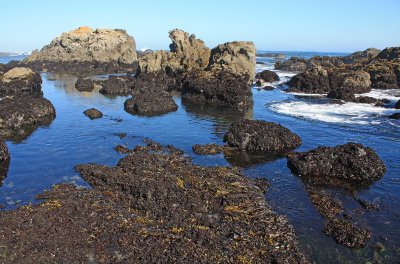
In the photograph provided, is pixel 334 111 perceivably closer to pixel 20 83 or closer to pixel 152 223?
pixel 152 223

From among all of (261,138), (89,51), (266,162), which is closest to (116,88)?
(261,138)

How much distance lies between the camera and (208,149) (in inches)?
1096

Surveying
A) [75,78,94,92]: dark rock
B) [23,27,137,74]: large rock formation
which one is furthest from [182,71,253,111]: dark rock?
[23,27,137,74]: large rock formation

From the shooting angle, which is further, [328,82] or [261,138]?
[328,82]

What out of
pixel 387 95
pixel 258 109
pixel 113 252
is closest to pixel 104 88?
pixel 258 109

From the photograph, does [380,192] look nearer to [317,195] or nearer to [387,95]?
[317,195]

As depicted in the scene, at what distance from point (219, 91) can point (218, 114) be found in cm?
791

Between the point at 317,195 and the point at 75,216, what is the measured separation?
12.7 metres

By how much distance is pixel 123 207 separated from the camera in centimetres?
1798

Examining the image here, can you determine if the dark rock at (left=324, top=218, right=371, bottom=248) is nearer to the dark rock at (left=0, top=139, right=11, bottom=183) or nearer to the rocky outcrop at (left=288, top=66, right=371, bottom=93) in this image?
the dark rock at (left=0, top=139, right=11, bottom=183)

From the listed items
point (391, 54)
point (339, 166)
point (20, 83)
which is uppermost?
point (391, 54)

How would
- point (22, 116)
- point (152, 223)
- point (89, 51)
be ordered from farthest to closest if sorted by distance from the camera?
point (89, 51)
point (22, 116)
point (152, 223)

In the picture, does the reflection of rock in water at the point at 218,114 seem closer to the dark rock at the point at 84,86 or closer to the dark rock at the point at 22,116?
the dark rock at the point at 22,116

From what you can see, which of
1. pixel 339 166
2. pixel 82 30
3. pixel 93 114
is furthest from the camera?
pixel 82 30
